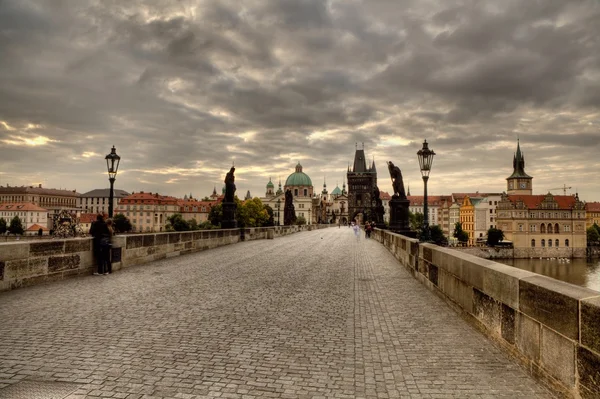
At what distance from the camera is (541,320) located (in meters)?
3.85

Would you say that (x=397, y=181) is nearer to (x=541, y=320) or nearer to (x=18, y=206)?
(x=541, y=320)

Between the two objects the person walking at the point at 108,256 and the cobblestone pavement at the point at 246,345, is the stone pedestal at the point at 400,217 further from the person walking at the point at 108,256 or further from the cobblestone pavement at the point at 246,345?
the person walking at the point at 108,256

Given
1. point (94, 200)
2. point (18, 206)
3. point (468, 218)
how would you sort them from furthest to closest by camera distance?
1. point (94, 200)
2. point (18, 206)
3. point (468, 218)

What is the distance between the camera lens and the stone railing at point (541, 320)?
3.19 meters

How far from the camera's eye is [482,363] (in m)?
4.32

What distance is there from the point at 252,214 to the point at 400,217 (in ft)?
270

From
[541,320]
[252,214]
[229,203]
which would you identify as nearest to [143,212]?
[252,214]

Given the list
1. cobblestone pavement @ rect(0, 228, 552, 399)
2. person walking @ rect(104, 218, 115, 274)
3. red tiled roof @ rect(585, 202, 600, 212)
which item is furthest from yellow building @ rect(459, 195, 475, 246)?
cobblestone pavement @ rect(0, 228, 552, 399)

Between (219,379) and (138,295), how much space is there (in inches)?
174

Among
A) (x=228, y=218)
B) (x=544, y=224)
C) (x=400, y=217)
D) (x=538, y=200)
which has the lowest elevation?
(x=544, y=224)

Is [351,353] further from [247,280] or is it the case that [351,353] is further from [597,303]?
[247,280]

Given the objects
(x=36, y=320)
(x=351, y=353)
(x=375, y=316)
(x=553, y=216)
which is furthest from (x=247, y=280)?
(x=553, y=216)

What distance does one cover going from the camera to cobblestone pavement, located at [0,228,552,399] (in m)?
3.67

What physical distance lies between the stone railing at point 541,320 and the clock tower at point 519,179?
154951 millimetres
